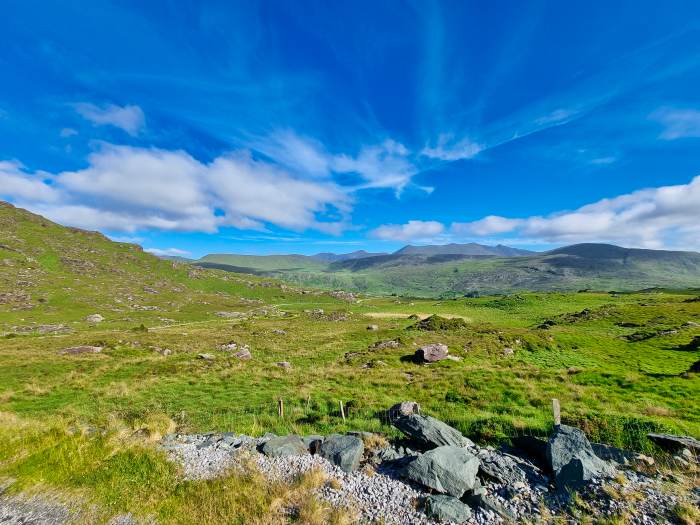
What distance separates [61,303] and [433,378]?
122m

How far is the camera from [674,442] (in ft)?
37.2

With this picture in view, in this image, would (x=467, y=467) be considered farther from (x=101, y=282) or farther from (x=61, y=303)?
(x=101, y=282)

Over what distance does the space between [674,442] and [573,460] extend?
4.65 metres

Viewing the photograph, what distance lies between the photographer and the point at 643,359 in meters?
31.9

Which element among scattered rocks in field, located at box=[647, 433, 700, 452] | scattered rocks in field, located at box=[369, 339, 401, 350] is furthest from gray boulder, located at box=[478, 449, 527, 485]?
scattered rocks in field, located at box=[369, 339, 401, 350]

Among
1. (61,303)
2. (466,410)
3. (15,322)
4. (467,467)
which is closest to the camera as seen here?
(467,467)

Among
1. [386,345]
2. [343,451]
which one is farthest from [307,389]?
[386,345]

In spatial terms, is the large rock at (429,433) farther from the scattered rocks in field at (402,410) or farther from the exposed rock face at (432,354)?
the exposed rock face at (432,354)

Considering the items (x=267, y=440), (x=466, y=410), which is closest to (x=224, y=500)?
(x=267, y=440)

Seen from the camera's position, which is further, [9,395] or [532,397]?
[9,395]

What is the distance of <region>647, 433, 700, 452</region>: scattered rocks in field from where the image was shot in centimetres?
1100

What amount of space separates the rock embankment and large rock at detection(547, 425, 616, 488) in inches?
1.3

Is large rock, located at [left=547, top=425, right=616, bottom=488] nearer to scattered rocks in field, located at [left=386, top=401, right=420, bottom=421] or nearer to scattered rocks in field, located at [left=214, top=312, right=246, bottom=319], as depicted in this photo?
scattered rocks in field, located at [left=386, top=401, right=420, bottom=421]

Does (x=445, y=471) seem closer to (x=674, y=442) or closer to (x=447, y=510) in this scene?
(x=447, y=510)
